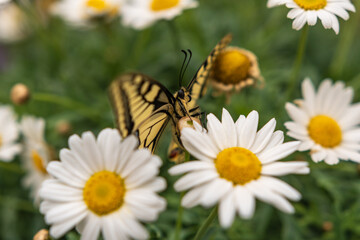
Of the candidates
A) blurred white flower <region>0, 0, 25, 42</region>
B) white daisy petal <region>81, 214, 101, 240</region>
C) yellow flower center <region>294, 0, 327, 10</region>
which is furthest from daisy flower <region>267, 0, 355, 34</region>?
blurred white flower <region>0, 0, 25, 42</region>

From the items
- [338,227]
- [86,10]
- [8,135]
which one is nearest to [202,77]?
[338,227]

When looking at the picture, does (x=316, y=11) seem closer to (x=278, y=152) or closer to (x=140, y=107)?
(x=278, y=152)

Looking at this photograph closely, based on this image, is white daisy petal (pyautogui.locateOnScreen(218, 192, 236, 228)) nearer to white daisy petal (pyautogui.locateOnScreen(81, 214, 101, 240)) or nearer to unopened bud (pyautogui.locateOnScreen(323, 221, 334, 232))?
white daisy petal (pyautogui.locateOnScreen(81, 214, 101, 240))

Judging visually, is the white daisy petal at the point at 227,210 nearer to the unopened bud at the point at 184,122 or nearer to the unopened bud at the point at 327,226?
the unopened bud at the point at 184,122

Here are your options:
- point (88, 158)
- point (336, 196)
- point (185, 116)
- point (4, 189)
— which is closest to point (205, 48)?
point (185, 116)

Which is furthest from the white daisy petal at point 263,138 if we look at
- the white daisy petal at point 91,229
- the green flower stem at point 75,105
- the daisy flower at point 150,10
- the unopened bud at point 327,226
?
the green flower stem at point 75,105

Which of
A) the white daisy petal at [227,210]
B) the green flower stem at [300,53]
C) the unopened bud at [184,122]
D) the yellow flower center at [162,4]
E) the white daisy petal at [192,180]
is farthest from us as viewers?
the yellow flower center at [162,4]

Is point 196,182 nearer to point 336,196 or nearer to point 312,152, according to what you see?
point 312,152
